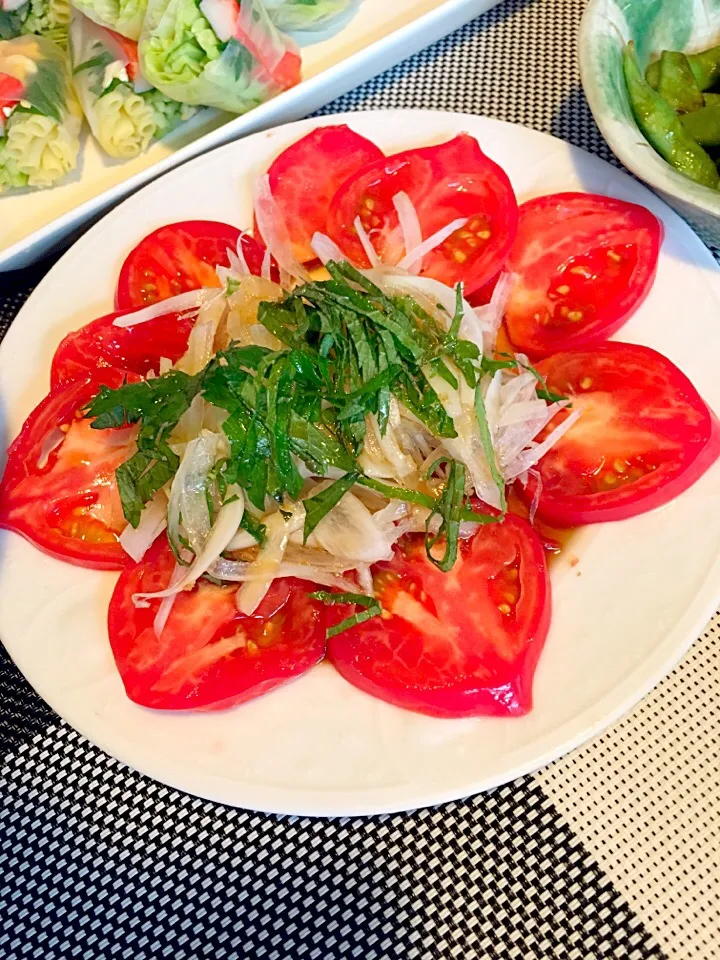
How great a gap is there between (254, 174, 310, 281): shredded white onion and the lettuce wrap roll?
0.98 meters

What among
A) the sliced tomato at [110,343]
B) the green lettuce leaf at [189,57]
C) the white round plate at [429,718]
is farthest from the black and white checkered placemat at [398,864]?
the green lettuce leaf at [189,57]

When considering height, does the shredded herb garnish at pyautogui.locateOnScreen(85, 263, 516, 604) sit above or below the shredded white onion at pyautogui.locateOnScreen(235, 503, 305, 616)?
above

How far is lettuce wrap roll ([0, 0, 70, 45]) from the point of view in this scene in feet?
7.13

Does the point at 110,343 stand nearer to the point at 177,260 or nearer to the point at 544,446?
the point at 177,260

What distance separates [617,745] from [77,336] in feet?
4.45

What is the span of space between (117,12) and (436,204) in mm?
1041

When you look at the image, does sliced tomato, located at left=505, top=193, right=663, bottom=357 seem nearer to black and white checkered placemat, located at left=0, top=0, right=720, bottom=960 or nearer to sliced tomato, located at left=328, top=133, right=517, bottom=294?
sliced tomato, located at left=328, top=133, right=517, bottom=294

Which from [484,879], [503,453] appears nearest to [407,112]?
[503,453]

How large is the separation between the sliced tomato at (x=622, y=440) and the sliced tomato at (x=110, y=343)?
0.80 m

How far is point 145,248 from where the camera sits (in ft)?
5.73

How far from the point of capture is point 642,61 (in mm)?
1755

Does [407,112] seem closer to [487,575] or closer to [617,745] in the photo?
[487,575]

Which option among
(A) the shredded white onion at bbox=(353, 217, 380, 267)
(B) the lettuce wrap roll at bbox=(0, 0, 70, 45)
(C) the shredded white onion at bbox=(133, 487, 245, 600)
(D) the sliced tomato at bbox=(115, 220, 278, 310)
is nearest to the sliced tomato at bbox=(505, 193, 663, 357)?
(A) the shredded white onion at bbox=(353, 217, 380, 267)

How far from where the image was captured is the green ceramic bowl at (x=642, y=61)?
5.00 ft
